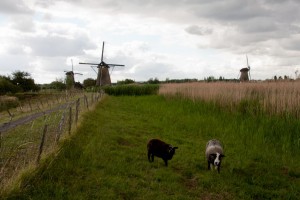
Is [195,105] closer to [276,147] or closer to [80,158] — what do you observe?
[276,147]

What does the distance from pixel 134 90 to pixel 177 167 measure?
125 ft

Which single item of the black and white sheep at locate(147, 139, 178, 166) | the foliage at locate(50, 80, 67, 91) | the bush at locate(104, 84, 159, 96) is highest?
the foliage at locate(50, 80, 67, 91)

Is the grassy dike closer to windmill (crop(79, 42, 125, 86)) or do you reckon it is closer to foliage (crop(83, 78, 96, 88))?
windmill (crop(79, 42, 125, 86))

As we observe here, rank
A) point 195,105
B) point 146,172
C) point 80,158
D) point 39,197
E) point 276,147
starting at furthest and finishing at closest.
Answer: point 195,105 → point 276,147 → point 80,158 → point 146,172 → point 39,197

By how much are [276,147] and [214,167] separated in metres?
3.10

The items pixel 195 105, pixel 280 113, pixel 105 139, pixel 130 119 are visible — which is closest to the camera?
pixel 105 139

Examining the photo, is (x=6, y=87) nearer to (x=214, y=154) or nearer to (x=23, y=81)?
(x=23, y=81)

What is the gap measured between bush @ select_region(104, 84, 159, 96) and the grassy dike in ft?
103

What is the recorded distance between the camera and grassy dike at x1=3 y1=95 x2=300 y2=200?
7535mm

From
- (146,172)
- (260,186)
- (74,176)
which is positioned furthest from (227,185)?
(74,176)

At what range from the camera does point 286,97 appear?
14320 mm

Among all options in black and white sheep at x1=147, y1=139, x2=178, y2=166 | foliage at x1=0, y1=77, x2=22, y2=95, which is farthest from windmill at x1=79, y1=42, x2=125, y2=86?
black and white sheep at x1=147, y1=139, x2=178, y2=166

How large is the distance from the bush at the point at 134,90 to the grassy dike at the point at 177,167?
1236 inches

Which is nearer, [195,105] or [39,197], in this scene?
[39,197]
